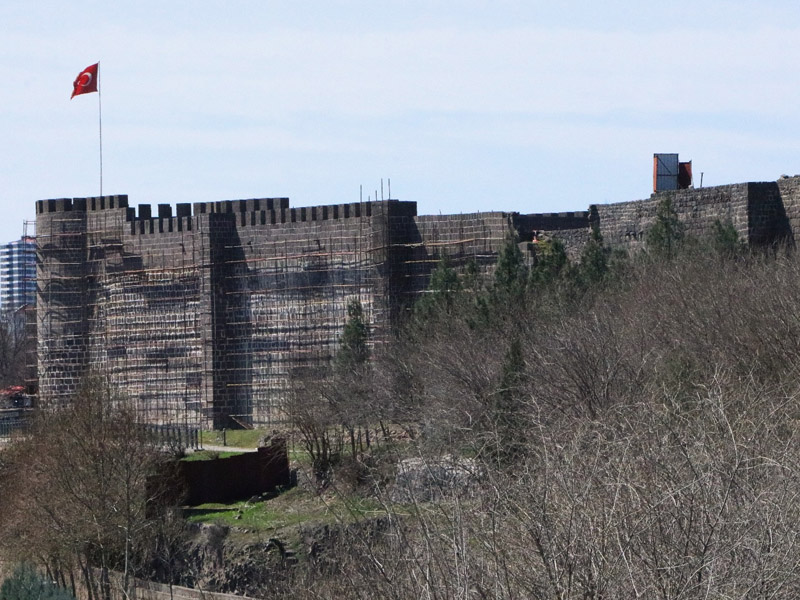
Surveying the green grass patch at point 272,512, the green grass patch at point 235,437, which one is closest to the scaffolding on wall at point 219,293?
the green grass patch at point 235,437

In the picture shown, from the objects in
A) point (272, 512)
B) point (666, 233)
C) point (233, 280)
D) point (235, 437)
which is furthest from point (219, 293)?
point (666, 233)

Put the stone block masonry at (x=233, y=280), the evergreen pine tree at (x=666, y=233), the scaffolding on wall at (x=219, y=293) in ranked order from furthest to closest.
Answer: the scaffolding on wall at (x=219, y=293), the stone block masonry at (x=233, y=280), the evergreen pine tree at (x=666, y=233)

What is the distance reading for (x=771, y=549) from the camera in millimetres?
10797

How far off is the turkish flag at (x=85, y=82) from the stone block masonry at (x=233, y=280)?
335 centimetres

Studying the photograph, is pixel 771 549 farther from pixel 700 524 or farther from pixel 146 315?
pixel 146 315

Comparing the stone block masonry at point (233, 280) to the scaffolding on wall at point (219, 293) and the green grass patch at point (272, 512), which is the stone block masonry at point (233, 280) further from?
the green grass patch at point (272, 512)

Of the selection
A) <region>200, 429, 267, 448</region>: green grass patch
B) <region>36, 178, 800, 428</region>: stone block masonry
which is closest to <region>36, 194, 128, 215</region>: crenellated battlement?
<region>36, 178, 800, 428</region>: stone block masonry

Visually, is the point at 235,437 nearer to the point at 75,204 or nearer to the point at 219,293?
the point at 219,293

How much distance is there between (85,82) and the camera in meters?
49.2

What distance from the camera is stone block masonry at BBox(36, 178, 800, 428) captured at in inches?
1639

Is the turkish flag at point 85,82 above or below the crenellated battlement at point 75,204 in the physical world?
above

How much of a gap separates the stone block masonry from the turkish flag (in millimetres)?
3348

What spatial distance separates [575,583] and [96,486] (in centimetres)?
1973

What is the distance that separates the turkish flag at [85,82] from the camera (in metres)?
49.1
